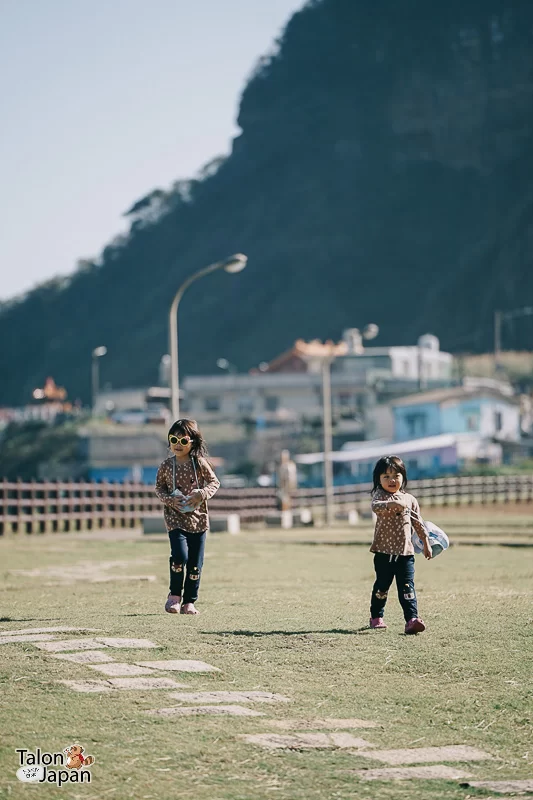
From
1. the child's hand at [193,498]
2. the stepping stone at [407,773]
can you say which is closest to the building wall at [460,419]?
the child's hand at [193,498]

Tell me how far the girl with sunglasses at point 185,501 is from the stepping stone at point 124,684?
9.22 ft

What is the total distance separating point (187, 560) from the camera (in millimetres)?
9727

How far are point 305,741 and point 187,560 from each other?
419 centimetres

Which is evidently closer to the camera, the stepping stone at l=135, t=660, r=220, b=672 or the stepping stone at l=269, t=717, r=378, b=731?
the stepping stone at l=269, t=717, r=378, b=731

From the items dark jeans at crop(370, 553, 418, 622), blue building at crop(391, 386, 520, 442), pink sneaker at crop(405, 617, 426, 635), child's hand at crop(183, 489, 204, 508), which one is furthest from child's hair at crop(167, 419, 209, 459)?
blue building at crop(391, 386, 520, 442)

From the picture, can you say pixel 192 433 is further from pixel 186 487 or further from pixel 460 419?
pixel 460 419

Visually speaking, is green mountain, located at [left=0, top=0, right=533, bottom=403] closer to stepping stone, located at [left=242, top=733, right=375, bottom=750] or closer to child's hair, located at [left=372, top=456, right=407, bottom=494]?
child's hair, located at [left=372, top=456, right=407, bottom=494]

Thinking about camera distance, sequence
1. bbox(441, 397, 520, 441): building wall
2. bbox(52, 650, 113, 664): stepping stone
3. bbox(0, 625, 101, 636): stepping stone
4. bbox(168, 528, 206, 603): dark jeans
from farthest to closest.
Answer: bbox(441, 397, 520, 441): building wall
bbox(168, 528, 206, 603): dark jeans
bbox(0, 625, 101, 636): stepping stone
bbox(52, 650, 113, 664): stepping stone

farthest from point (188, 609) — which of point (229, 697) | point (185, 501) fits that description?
point (229, 697)

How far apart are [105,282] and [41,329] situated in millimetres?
11550

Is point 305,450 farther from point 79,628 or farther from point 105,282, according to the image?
point 105,282

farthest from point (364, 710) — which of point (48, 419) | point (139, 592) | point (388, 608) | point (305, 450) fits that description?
point (48, 419)

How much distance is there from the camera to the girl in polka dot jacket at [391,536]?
29.2ft

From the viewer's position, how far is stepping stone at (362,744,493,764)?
538cm
